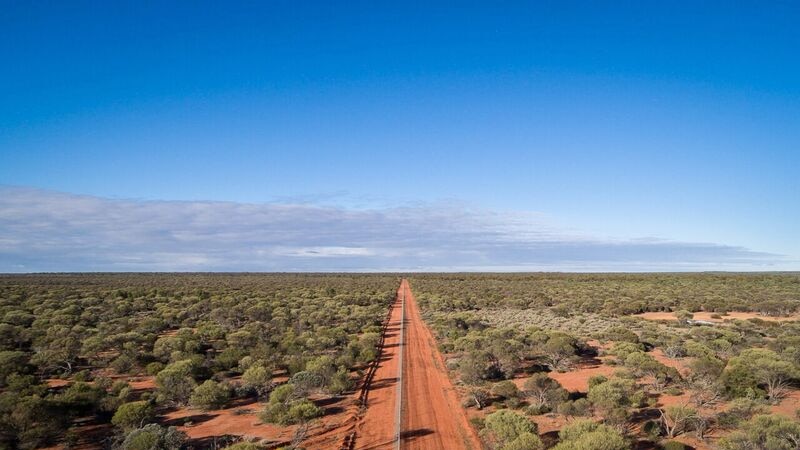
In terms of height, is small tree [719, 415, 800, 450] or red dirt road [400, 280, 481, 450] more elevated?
small tree [719, 415, 800, 450]

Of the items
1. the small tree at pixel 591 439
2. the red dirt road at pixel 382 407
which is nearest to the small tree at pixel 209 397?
the red dirt road at pixel 382 407

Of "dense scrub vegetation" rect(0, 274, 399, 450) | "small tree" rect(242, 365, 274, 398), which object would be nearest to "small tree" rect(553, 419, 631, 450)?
"dense scrub vegetation" rect(0, 274, 399, 450)

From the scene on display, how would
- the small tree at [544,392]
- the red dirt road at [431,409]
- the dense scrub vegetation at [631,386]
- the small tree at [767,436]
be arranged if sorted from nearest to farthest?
the small tree at [767,436]
the dense scrub vegetation at [631,386]
the red dirt road at [431,409]
the small tree at [544,392]

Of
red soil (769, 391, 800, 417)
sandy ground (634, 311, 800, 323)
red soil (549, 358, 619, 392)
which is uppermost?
red soil (769, 391, 800, 417)

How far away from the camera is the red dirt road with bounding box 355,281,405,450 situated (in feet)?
58.6

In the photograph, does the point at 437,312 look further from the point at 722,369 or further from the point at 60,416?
the point at 60,416

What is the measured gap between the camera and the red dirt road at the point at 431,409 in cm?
1772

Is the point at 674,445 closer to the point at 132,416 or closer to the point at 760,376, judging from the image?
the point at 760,376

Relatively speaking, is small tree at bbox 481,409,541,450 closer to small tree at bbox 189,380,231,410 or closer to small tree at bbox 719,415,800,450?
small tree at bbox 719,415,800,450

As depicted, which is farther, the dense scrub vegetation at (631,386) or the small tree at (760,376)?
the small tree at (760,376)

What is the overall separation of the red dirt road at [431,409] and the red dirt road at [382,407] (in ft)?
2.21

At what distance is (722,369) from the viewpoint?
24172 millimetres

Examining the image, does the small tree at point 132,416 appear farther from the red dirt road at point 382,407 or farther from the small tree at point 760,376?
the small tree at point 760,376

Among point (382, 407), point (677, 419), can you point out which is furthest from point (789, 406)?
point (382, 407)
